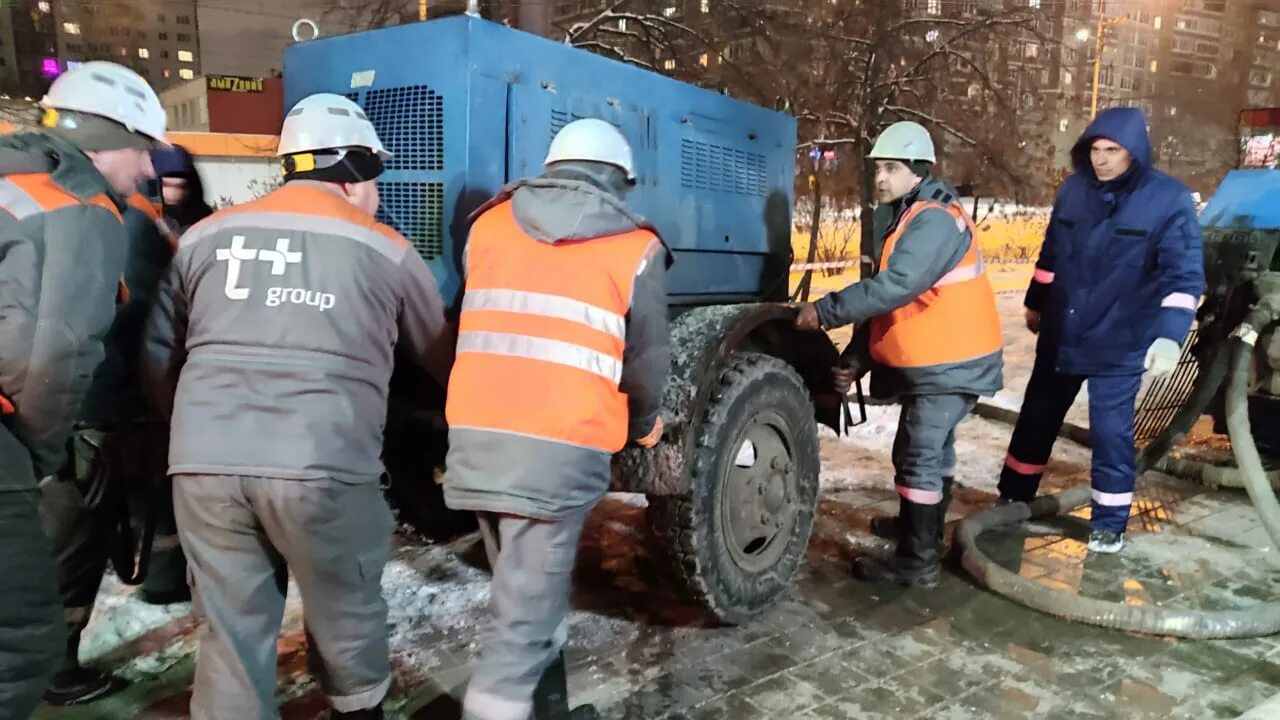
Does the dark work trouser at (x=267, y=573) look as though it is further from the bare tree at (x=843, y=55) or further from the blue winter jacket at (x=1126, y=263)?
the bare tree at (x=843, y=55)

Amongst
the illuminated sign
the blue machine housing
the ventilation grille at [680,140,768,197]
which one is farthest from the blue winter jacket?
the illuminated sign

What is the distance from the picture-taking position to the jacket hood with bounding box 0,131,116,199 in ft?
7.60

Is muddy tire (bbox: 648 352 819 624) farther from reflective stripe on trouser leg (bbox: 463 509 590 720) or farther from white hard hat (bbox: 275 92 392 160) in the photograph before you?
white hard hat (bbox: 275 92 392 160)

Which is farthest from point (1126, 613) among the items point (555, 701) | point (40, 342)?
point (40, 342)

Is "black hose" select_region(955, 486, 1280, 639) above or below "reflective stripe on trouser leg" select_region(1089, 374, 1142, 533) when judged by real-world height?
below

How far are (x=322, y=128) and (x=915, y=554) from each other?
3.11m

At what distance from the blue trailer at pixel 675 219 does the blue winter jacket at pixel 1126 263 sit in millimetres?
1356

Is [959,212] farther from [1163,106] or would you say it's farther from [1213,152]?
[1163,106]

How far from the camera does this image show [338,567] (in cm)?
241

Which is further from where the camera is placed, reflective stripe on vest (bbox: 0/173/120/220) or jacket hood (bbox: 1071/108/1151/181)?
A: jacket hood (bbox: 1071/108/1151/181)

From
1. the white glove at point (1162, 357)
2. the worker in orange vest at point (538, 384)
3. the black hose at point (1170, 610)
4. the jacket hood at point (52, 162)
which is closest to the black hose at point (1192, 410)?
the black hose at point (1170, 610)

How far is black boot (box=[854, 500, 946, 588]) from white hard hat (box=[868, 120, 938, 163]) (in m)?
1.60

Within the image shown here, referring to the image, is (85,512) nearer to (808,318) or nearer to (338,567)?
(338,567)

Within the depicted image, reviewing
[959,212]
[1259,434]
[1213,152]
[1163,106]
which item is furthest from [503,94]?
[1163,106]
